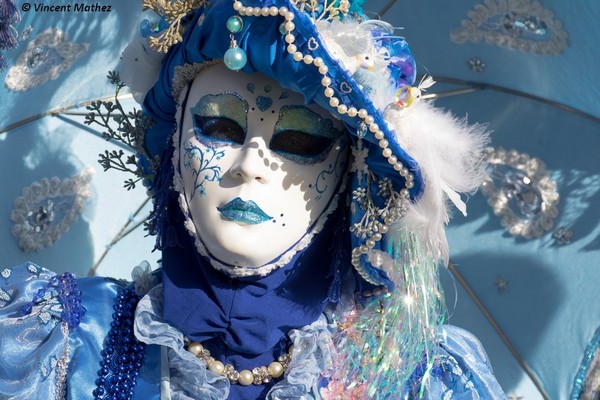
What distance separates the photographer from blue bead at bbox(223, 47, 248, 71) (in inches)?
80.6

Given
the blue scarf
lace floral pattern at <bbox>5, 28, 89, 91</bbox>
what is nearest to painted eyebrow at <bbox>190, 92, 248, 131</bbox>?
the blue scarf

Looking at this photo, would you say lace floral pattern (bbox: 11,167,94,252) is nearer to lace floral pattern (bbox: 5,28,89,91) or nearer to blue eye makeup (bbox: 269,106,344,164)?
lace floral pattern (bbox: 5,28,89,91)

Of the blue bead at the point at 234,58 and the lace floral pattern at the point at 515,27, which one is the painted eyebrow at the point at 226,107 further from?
the lace floral pattern at the point at 515,27

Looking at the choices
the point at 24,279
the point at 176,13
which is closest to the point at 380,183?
the point at 176,13

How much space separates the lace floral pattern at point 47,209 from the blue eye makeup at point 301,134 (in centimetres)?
72

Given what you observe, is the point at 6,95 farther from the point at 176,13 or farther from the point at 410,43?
the point at 410,43

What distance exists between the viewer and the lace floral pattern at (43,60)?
2.55 metres

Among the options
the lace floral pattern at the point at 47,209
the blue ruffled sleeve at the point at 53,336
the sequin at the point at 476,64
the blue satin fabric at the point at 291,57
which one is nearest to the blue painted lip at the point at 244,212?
the blue satin fabric at the point at 291,57

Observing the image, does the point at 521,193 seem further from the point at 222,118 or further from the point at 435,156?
the point at 222,118

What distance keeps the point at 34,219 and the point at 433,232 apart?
99cm

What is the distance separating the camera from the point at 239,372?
2.20 meters

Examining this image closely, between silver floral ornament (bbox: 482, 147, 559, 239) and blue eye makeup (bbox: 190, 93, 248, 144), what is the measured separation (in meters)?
0.80

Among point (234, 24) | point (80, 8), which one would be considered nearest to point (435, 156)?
point (234, 24)

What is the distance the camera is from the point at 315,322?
2.28 metres
